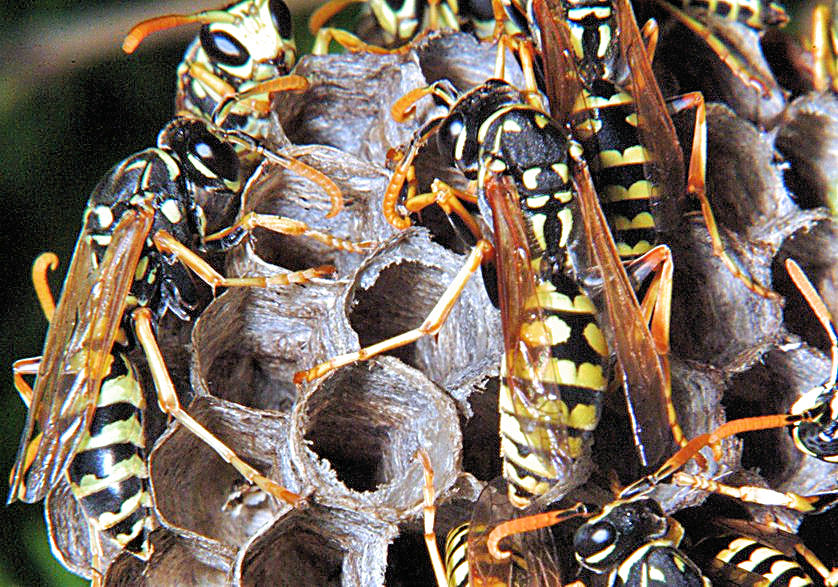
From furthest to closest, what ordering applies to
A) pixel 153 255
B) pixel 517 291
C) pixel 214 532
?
pixel 153 255 → pixel 214 532 → pixel 517 291

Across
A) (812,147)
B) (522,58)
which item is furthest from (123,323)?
(812,147)

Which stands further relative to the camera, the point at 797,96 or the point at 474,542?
A: the point at 797,96

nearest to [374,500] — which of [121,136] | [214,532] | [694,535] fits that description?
[214,532]

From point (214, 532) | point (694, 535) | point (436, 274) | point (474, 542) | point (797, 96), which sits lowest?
point (694, 535)

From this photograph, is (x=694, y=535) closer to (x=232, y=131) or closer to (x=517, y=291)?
(x=517, y=291)

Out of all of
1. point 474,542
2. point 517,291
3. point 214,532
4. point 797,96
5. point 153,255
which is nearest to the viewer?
point 474,542

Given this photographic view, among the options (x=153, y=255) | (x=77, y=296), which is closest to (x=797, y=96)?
(x=153, y=255)

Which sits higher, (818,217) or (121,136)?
(121,136)

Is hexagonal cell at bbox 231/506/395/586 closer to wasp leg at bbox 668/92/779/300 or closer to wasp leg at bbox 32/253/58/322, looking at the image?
wasp leg at bbox 32/253/58/322
